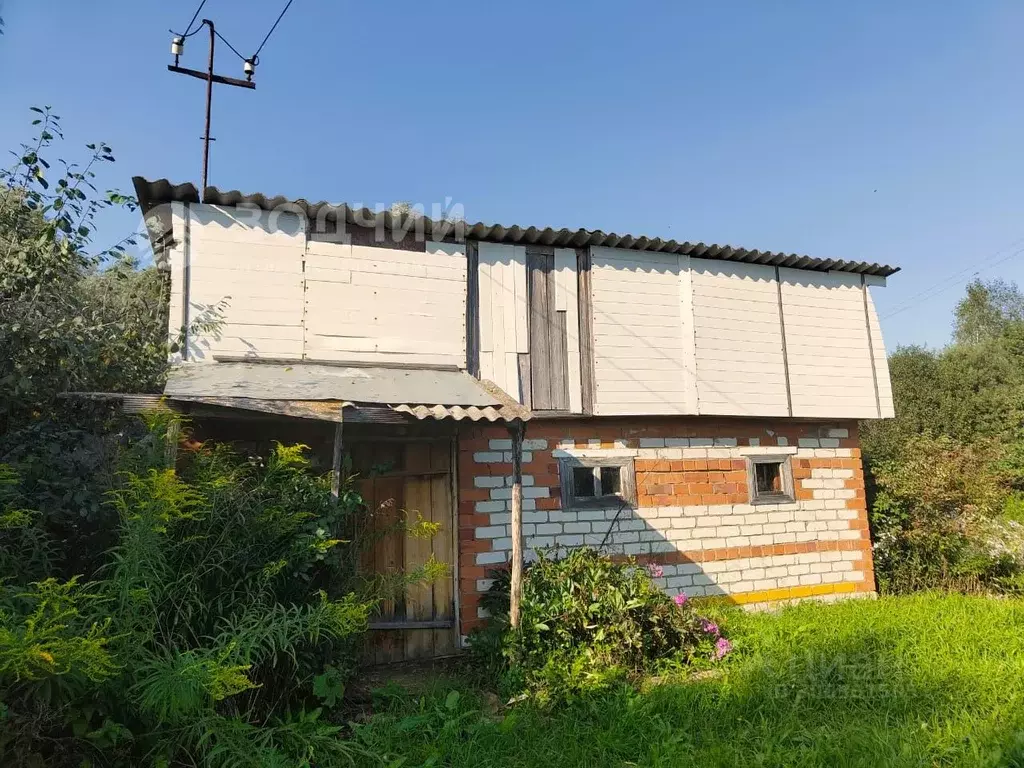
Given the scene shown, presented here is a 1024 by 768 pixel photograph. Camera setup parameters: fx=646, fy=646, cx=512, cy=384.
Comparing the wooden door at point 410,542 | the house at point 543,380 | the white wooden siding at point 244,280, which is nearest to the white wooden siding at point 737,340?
the house at point 543,380

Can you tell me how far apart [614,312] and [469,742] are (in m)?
5.17

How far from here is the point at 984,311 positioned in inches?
1026

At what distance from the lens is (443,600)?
697 cm

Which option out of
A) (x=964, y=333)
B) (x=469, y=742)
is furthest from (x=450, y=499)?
(x=964, y=333)

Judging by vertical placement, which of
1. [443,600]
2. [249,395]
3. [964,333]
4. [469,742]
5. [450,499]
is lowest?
[469,742]

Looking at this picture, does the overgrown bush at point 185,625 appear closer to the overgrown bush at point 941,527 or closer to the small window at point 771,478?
the small window at point 771,478

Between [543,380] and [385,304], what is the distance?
80.4 inches

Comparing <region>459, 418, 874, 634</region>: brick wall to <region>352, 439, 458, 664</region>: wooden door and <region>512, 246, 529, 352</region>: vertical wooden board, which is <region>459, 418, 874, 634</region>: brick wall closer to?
<region>352, 439, 458, 664</region>: wooden door

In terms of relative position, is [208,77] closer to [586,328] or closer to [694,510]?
[586,328]

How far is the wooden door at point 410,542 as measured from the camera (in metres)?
6.72

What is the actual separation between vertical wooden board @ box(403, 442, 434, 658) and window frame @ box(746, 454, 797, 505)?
429 centimetres

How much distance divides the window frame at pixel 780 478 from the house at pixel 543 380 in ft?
0.07

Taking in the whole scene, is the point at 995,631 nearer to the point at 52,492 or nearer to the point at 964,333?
the point at 52,492

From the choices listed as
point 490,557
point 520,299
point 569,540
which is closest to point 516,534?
point 490,557
